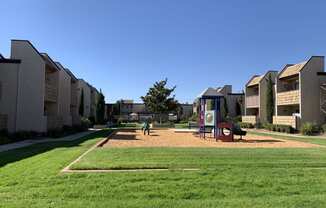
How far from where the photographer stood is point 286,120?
1550 inches

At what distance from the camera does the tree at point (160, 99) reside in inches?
2489

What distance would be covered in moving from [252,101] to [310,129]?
18.7 m

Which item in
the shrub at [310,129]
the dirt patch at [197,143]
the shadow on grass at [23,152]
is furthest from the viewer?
the shrub at [310,129]

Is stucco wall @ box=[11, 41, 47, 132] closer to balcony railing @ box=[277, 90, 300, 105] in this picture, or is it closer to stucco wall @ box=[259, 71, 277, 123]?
balcony railing @ box=[277, 90, 300, 105]

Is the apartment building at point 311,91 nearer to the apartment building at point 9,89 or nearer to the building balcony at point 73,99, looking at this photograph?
the building balcony at point 73,99

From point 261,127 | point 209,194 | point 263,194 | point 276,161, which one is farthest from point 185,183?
point 261,127

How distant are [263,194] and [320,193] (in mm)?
1244

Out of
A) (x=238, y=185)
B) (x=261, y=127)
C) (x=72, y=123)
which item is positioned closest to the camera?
(x=238, y=185)

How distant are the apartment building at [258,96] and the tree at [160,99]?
48.1ft

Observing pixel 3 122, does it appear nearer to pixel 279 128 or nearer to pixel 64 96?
pixel 64 96

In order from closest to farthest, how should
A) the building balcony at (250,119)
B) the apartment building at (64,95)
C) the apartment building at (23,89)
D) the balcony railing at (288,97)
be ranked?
the apartment building at (23,89) < the apartment building at (64,95) < the balcony railing at (288,97) < the building balcony at (250,119)

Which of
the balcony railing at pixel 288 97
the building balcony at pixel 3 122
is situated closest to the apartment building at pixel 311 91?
the balcony railing at pixel 288 97

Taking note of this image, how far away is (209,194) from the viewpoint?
758 centimetres

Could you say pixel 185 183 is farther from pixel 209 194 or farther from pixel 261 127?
pixel 261 127
